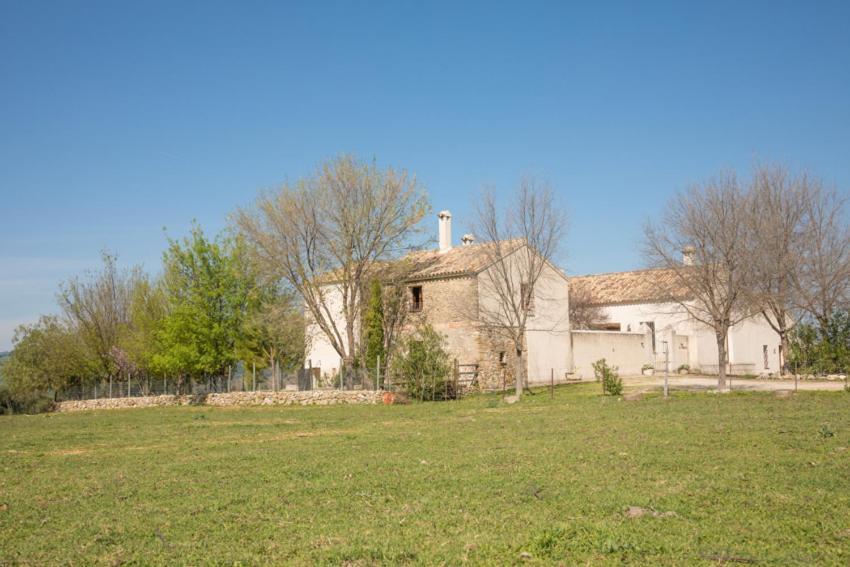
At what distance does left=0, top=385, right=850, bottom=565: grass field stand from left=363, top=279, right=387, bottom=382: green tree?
20117mm

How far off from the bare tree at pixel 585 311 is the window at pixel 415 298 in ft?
57.6

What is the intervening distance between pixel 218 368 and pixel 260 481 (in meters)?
31.2

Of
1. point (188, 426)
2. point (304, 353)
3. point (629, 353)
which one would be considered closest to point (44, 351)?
point (304, 353)

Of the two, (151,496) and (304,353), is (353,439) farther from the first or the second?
(304,353)

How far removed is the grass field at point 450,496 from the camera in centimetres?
650

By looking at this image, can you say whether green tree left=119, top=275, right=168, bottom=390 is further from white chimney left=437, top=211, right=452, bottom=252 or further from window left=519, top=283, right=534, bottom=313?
window left=519, top=283, right=534, bottom=313

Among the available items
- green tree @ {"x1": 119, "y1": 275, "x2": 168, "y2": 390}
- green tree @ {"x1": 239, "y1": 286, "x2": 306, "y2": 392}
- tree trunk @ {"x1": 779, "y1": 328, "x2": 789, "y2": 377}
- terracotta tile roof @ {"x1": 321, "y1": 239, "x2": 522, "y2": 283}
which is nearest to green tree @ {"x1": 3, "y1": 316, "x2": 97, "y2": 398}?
green tree @ {"x1": 119, "y1": 275, "x2": 168, "y2": 390}

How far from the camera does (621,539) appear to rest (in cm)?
657

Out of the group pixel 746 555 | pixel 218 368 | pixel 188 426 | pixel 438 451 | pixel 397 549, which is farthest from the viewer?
pixel 218 368

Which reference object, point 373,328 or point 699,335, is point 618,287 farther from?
point 373,328

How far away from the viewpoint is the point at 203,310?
130 ft

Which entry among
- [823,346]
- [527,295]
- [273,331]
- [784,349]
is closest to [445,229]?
[527,295]

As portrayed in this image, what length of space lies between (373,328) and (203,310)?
9586 mm

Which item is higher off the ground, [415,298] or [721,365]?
[415,298]
